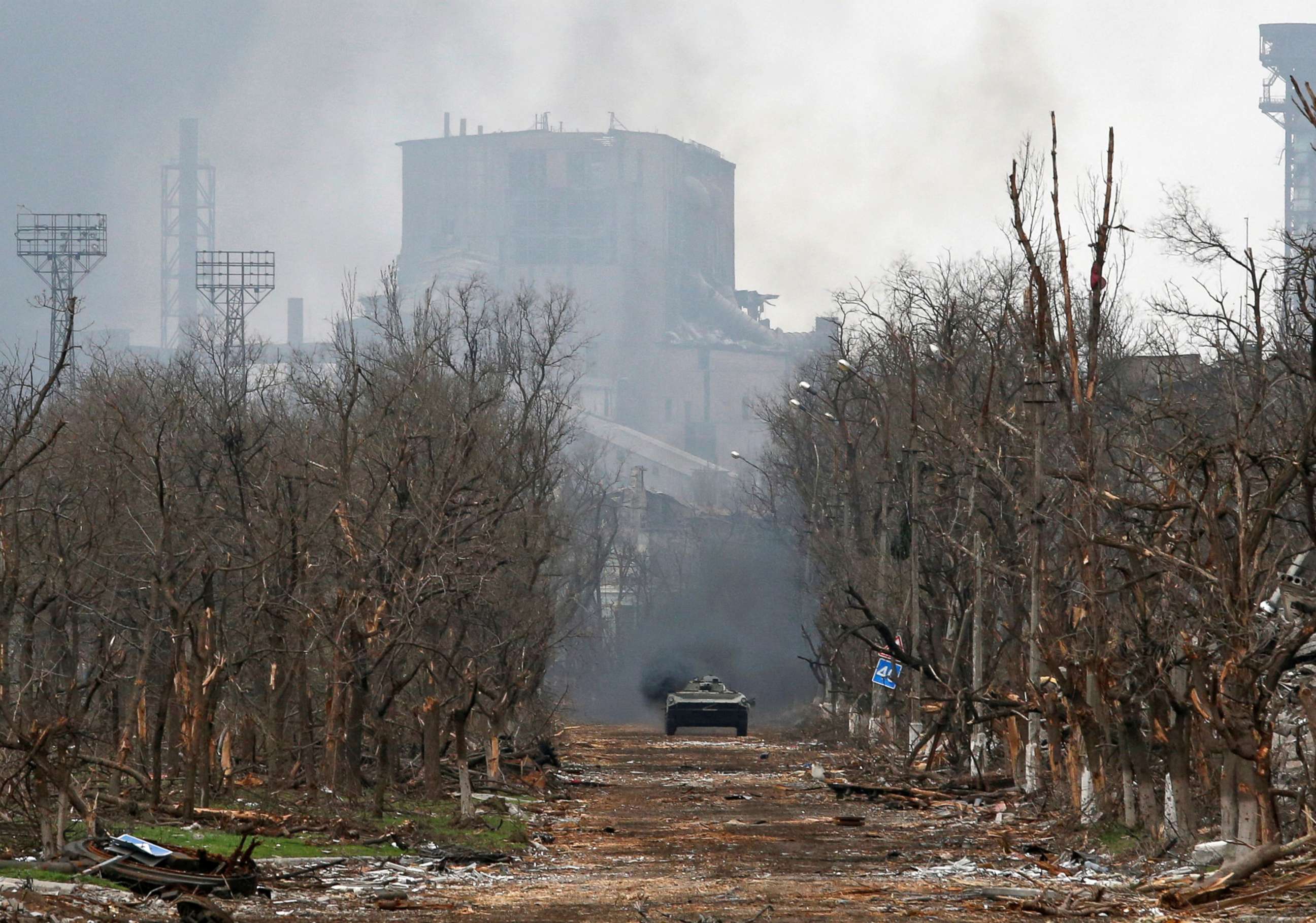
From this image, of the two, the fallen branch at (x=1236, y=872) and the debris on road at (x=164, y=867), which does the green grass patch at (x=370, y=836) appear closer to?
the debris on road at (x=164, y=867)

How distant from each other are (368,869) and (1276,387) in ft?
81.5

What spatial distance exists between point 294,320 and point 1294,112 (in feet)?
338

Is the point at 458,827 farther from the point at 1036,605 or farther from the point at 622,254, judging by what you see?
the point at 622,254

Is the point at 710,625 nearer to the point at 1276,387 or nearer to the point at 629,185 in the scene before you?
the point at 1276,387

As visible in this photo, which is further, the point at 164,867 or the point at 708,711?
the point at 708,711

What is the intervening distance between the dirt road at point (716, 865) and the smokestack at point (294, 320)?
153564 mm

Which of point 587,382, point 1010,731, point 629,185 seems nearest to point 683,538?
point 587,382

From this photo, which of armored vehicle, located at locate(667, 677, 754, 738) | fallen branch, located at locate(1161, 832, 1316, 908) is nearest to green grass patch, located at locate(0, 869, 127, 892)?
fallen branch, located at locate(1161, 832, 1316, 908)

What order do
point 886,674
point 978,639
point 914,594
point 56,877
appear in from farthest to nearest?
1. point 886,674
2. point 914,594
3. point 978,639
4. point 56,877

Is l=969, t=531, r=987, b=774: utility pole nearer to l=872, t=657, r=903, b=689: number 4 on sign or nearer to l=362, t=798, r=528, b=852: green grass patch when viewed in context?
l=872, t=657, r=903, b=689: number 4 on sign

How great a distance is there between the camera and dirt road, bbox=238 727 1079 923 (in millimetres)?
14523

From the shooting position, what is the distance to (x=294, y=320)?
185 m

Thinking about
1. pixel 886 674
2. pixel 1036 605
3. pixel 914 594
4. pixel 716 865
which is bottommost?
pixel 716 865

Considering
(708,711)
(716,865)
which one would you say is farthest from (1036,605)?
(708,711)
